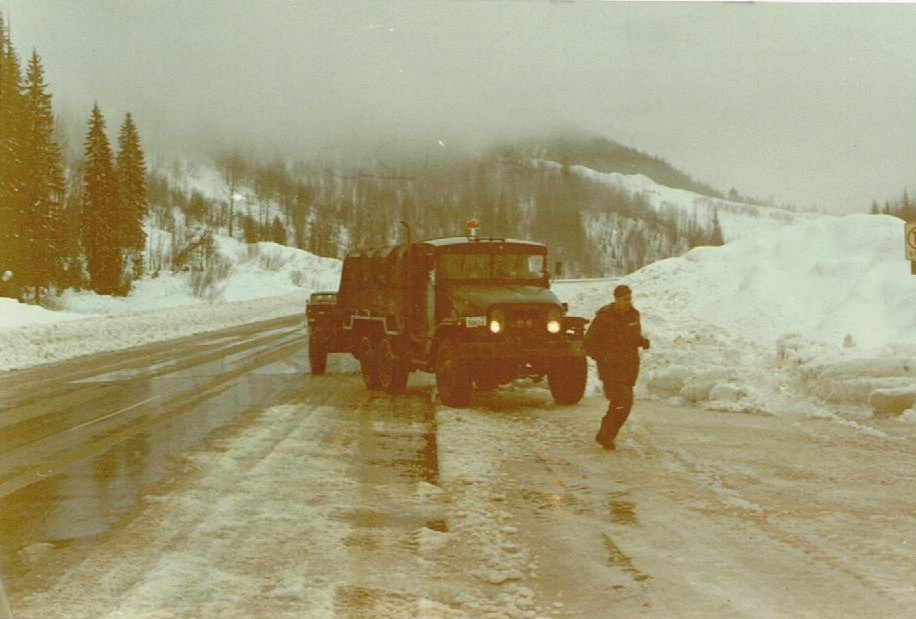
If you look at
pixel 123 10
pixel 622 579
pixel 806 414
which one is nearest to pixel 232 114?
pixel 123 10

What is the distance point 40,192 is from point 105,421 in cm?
469

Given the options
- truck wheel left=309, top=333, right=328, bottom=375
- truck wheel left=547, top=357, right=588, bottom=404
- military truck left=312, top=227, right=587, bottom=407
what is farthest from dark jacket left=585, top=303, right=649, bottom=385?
truck wheel left=309, top=333, right=328, bottom=375

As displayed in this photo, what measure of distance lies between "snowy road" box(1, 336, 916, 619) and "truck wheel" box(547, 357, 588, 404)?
7.27 feet

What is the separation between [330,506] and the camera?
6.85 m

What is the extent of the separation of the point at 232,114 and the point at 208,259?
11.2 feet

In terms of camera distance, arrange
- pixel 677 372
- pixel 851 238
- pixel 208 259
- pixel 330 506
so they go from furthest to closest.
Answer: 1. pixel 851 238
2. pixel 677 372
3. pixel 208 259
4. pixel 330 506

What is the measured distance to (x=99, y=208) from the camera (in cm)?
810

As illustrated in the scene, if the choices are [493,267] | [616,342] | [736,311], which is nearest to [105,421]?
[493,267]

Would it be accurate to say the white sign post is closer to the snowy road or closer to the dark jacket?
the snowy road

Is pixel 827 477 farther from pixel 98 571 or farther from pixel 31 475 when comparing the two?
pixel 31 475

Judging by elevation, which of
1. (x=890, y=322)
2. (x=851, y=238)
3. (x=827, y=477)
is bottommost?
(x=827, y=477)

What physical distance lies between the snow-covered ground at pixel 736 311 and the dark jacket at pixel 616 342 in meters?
1.35

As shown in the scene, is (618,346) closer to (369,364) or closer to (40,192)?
(40,192)

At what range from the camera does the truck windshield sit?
43.0 feet
